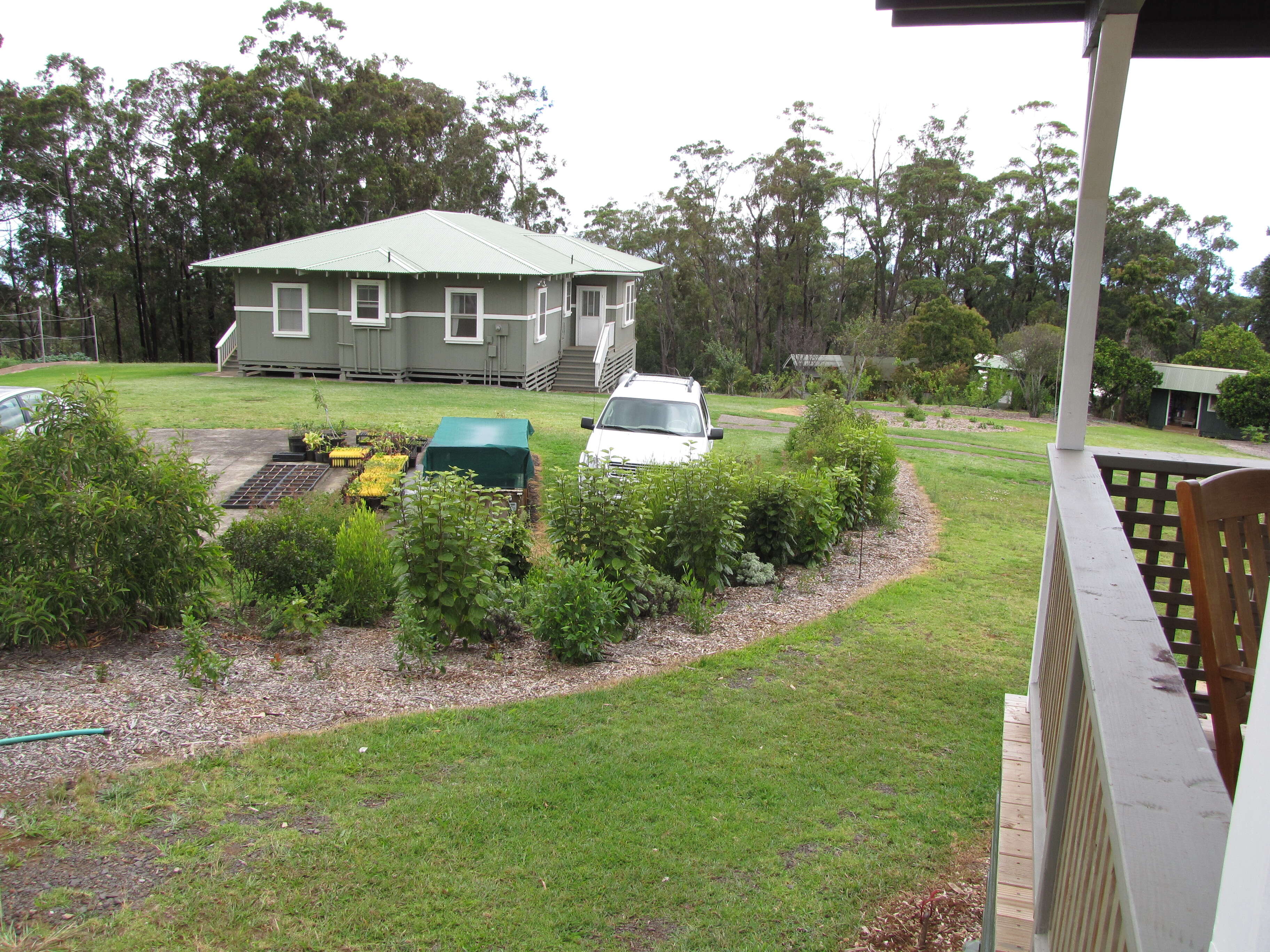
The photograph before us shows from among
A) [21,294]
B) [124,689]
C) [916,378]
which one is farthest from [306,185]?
[124,689]

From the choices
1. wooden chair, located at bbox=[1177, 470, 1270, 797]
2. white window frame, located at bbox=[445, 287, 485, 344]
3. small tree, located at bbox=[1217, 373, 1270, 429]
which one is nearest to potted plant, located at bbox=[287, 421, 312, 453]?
white window frame, located at bbox=[445, 287, 485, 344]

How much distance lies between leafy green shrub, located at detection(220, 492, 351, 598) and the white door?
965 inches

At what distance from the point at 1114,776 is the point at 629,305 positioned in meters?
37.0

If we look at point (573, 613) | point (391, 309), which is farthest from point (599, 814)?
point (391, 309)

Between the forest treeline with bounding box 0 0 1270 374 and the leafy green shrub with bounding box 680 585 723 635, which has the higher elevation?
the forest treeline with bounding box 0 0 1270 374

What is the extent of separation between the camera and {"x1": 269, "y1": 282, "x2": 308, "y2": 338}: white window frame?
24719 mm

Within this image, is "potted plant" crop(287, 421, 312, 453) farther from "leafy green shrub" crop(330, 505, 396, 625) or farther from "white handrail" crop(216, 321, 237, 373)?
"white handrail" crop(216, 321, 237, 373)

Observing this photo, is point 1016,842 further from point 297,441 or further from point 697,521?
point 297,441

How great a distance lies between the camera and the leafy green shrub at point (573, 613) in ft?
23.1

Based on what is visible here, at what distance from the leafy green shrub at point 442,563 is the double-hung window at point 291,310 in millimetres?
19603

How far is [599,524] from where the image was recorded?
799 centimetres

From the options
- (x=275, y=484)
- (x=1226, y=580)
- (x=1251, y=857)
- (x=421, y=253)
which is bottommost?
(x=275, y=484)

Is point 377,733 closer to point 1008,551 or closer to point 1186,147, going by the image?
point 1186,147

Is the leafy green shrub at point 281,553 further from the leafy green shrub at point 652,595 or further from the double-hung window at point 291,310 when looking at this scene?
the double-hung window at point 291,310
